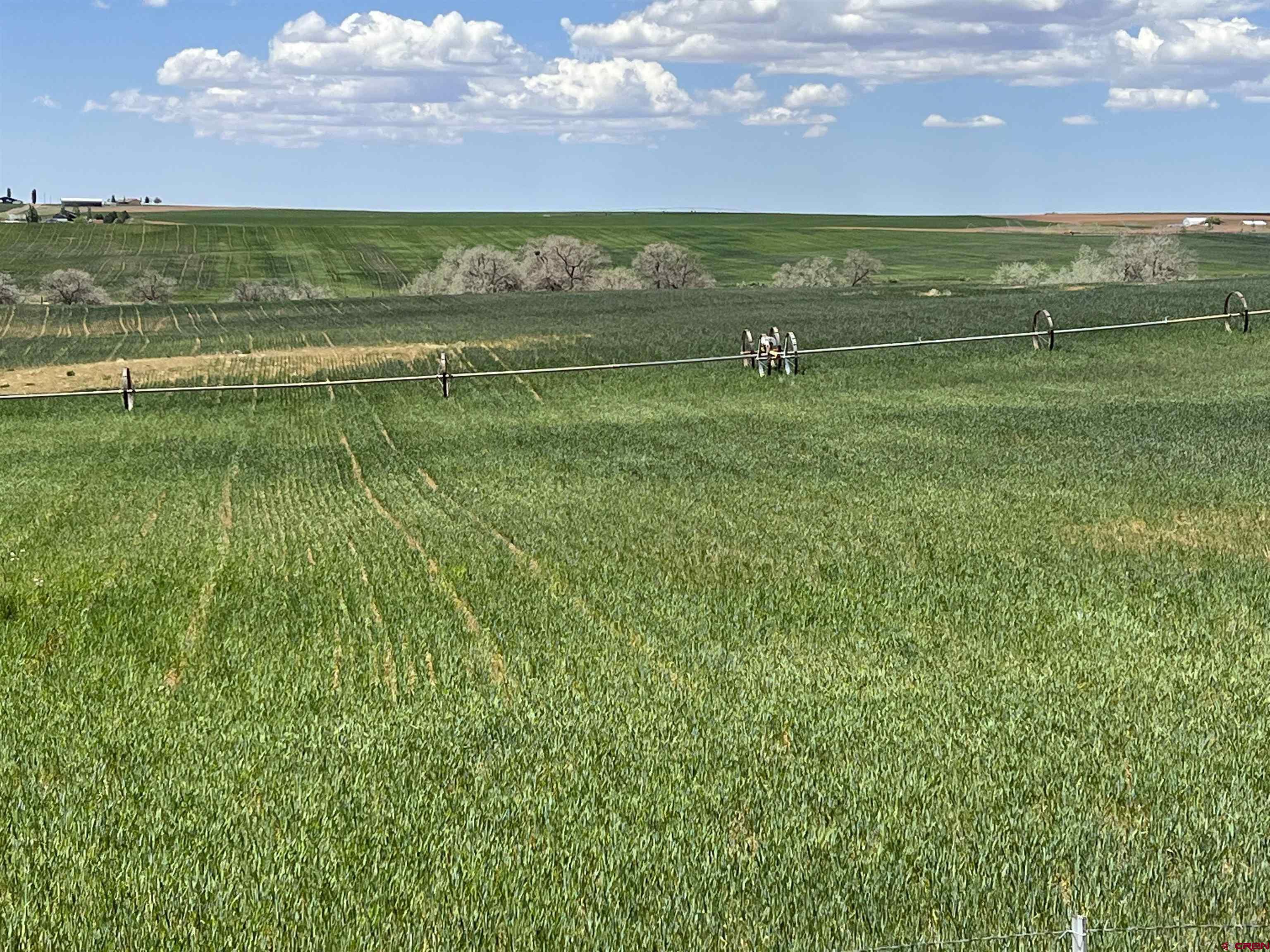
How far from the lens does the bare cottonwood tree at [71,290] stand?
330 feet

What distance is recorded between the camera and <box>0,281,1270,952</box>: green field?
7.60m

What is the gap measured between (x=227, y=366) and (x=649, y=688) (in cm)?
3660

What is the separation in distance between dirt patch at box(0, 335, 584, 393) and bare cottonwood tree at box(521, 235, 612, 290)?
49.6 metres

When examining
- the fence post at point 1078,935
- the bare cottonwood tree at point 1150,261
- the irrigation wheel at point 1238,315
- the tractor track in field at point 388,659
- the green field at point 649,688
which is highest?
the bare cottonwood tree at point 1150,261

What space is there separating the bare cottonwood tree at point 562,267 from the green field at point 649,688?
70067 millimetres

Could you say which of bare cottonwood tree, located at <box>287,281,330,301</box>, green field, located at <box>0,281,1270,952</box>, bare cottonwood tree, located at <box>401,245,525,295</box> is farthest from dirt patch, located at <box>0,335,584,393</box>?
bare cottonwood tree, located at <box>287,281,330,301</box>

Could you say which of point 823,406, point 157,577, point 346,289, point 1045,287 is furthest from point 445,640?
point 346,289

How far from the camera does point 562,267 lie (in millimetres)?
98750

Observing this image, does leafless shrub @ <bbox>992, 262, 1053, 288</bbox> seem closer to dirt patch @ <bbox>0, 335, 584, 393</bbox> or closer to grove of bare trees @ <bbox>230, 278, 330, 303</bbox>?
grove of bare trees @ <bbox>230, 278, 330, 303</bbox>

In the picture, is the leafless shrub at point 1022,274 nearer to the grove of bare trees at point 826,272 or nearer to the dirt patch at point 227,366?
the grove of bare trees at point 826,272

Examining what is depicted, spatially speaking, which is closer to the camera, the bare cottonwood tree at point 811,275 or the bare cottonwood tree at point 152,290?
the bare cottonwood tree at point 811,275

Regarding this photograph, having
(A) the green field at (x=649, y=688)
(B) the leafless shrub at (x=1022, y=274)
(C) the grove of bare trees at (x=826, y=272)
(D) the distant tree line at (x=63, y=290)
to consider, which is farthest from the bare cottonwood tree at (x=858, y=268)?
(A) the green field at (x=649, y=688)

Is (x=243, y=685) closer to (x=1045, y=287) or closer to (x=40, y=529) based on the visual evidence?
(x=40, y=529)

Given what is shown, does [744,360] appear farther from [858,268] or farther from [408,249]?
[408,249]
